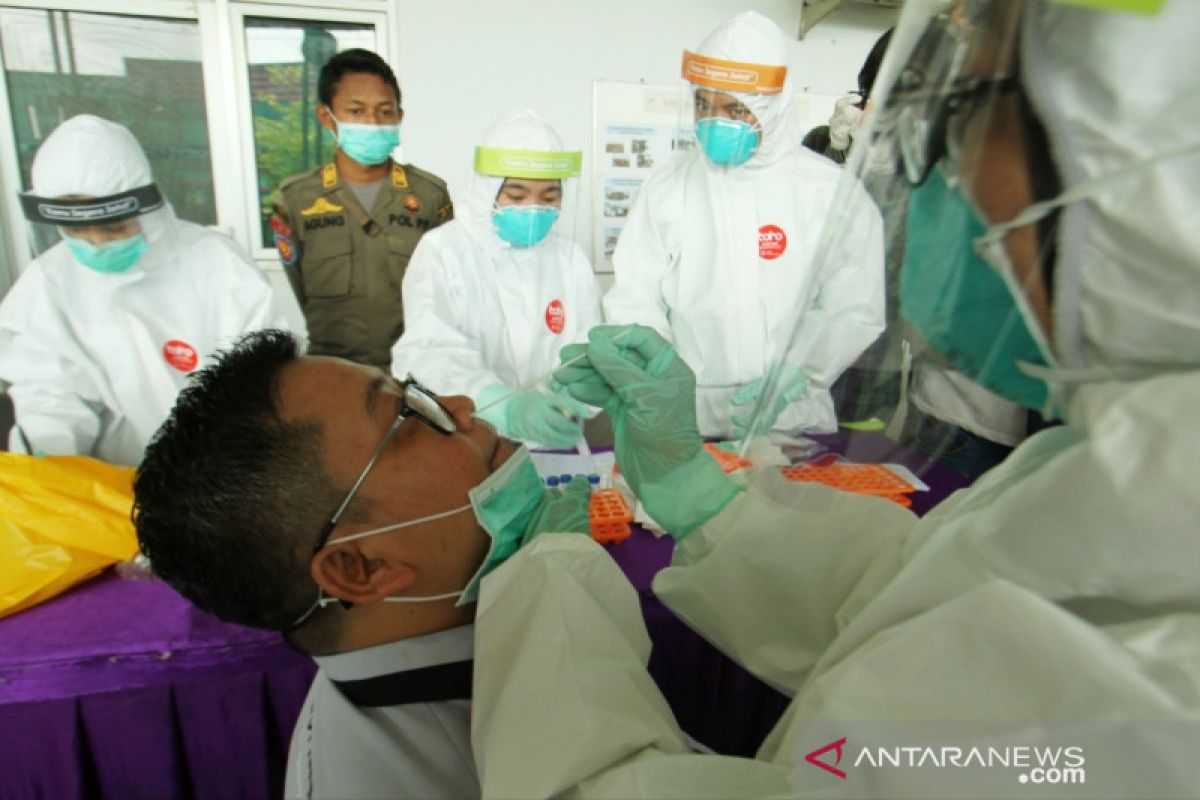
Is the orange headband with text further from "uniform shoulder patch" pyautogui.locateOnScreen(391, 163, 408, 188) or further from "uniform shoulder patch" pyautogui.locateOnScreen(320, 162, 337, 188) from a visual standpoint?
"uniform shoulder patch" pyautogui.locateOnScreen(320, 162, 337, 188)

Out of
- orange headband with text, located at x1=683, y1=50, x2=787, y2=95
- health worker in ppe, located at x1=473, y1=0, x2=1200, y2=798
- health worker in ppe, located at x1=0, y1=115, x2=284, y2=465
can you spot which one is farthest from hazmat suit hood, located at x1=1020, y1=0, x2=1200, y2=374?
health worker in ppe, located at x1=0, y1=115, x2=284, y2=465

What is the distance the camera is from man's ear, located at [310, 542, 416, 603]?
2.71 feet

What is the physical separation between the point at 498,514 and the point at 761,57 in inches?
66.1

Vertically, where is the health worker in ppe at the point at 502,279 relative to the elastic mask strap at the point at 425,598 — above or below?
above

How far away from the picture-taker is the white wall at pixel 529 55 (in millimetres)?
3242

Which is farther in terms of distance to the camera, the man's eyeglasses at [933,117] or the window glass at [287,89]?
the window glass at [287,89]

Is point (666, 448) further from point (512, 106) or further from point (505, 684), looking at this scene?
point (512, 106)

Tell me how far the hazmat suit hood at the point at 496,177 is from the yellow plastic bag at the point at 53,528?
1.26m

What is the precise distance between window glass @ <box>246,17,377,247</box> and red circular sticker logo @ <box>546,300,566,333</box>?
211cm

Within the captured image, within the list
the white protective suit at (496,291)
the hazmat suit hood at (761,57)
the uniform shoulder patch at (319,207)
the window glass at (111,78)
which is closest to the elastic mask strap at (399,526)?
the white protective suit at (496,291)

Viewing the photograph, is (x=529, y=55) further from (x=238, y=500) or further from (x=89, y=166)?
(x=238, y=500)

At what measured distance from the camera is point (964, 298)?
544 mm

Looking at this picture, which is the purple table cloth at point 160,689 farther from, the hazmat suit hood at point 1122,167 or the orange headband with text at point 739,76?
the orange headband with text at point 739,76

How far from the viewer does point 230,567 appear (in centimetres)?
81
